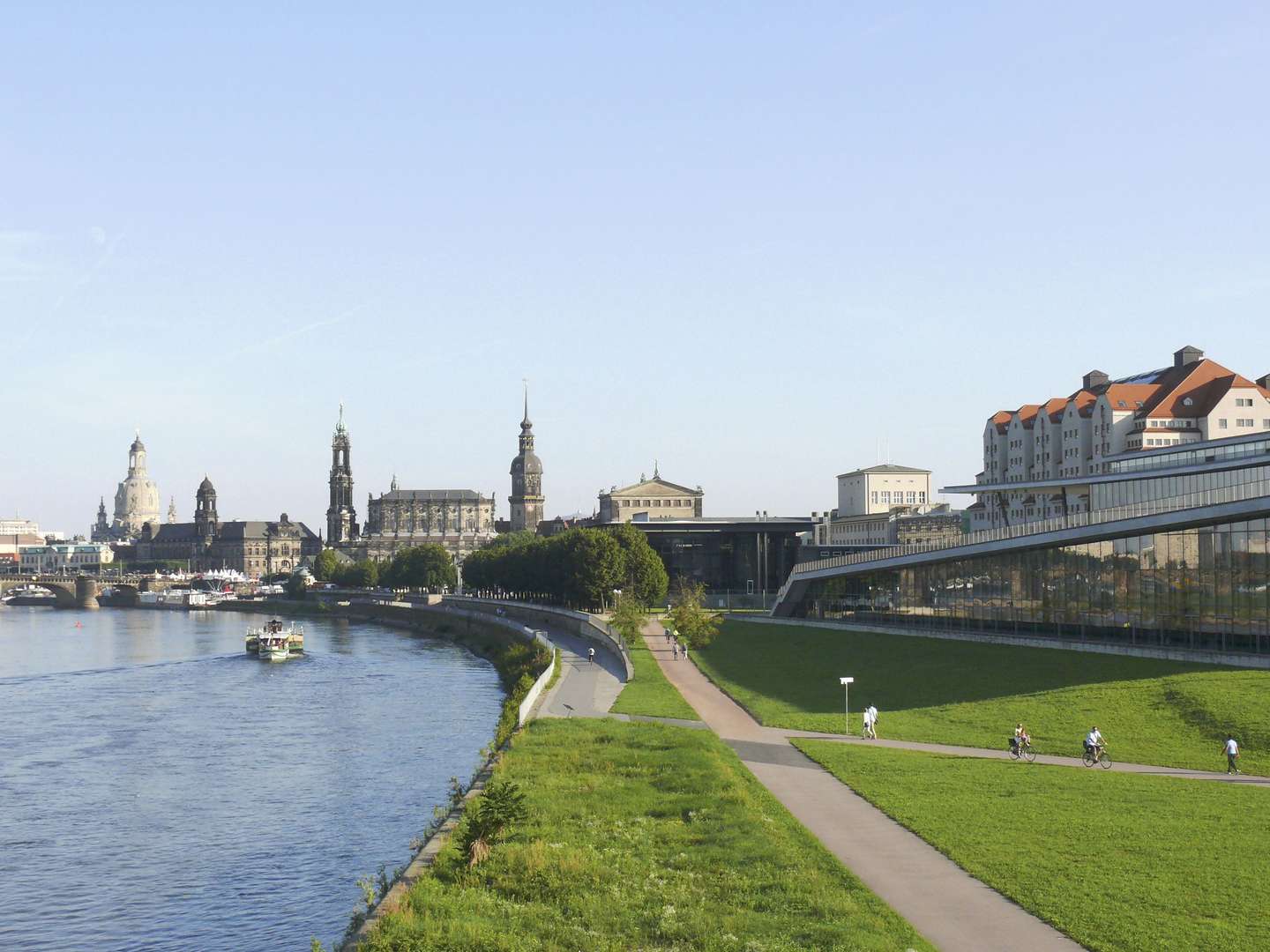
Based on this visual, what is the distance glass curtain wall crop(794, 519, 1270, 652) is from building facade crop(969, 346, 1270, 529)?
18112 millimetres

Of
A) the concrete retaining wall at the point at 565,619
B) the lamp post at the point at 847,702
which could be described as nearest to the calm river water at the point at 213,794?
the concrete retaining wall at the point at 565,619

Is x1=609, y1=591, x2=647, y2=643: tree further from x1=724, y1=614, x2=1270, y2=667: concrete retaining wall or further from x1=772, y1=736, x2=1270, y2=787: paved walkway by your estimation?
x1=772, y1=736, x2=1270, y2=787: paved walkway

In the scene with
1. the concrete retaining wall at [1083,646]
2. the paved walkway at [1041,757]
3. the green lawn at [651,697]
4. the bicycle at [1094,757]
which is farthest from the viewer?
the green lawn at [651,697]

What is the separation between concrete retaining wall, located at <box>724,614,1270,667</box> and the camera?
2146 inches

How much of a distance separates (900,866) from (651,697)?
35.0m

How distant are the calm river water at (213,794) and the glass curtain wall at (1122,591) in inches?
1058

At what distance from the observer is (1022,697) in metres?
54.3

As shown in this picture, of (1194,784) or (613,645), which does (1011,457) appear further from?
(1194,784)

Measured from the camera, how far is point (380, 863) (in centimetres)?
3978

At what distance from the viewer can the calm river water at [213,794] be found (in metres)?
35.8

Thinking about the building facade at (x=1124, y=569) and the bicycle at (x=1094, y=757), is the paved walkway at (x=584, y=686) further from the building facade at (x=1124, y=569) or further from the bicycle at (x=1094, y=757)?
the bicycle at (x=1094, y=757)

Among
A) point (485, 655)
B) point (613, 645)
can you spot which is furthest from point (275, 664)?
point (613, 645)

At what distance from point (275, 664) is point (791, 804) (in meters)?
89.3

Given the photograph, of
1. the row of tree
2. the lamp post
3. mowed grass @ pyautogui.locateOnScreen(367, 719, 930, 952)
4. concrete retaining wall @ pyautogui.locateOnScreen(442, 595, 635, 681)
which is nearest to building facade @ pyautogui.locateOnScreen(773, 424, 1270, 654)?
the lamp post
